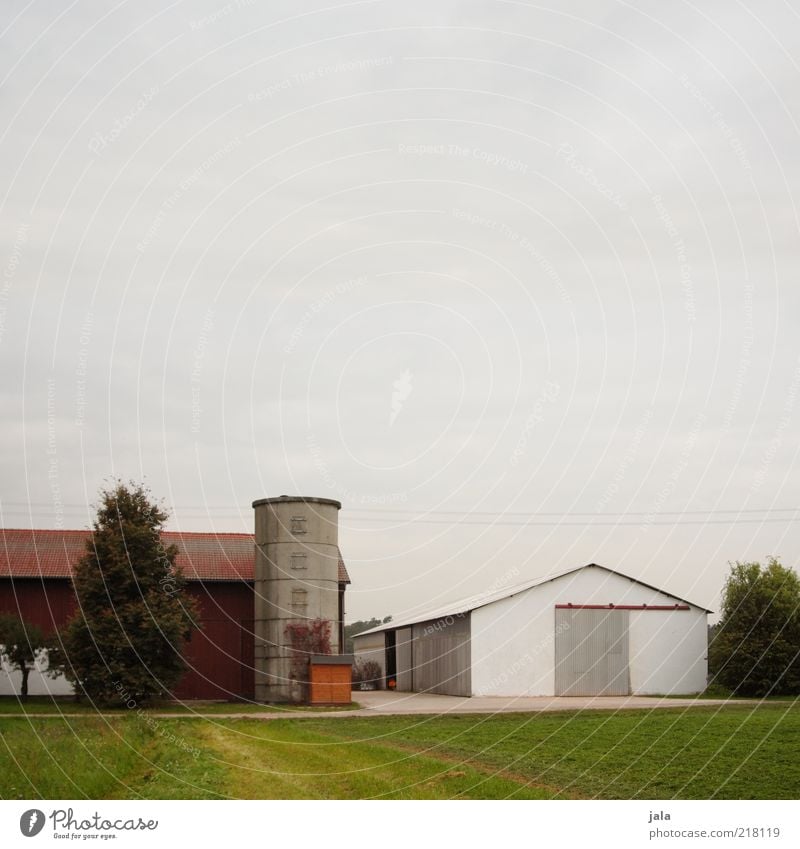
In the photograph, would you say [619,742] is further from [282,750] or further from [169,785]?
[169,785]

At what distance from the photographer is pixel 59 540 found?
4662 cm

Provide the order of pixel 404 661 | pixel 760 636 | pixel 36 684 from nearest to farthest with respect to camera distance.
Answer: pixel 36 684
pixel 760 636
pixel 404 661

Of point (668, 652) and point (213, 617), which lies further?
point (668, 652)

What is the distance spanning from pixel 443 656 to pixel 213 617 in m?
12.6

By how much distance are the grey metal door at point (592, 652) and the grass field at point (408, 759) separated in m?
19.9

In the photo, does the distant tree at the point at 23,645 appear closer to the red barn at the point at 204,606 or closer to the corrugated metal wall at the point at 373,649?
the red barn at the point at 204,606

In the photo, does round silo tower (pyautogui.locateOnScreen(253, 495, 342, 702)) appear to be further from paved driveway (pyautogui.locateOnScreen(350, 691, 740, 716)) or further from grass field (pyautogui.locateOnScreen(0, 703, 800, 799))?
grass field (pyautogui.locateOnScreen(0, 703, 800, 799))

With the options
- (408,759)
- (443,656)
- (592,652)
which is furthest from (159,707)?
(592,652)

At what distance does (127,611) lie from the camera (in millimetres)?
36094

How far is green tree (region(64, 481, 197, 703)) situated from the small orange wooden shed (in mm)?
4763

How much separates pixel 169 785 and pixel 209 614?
29.5m

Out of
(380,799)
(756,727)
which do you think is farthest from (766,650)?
(380,799)

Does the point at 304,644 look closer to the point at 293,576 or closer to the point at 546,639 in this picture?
the point at 293,576
